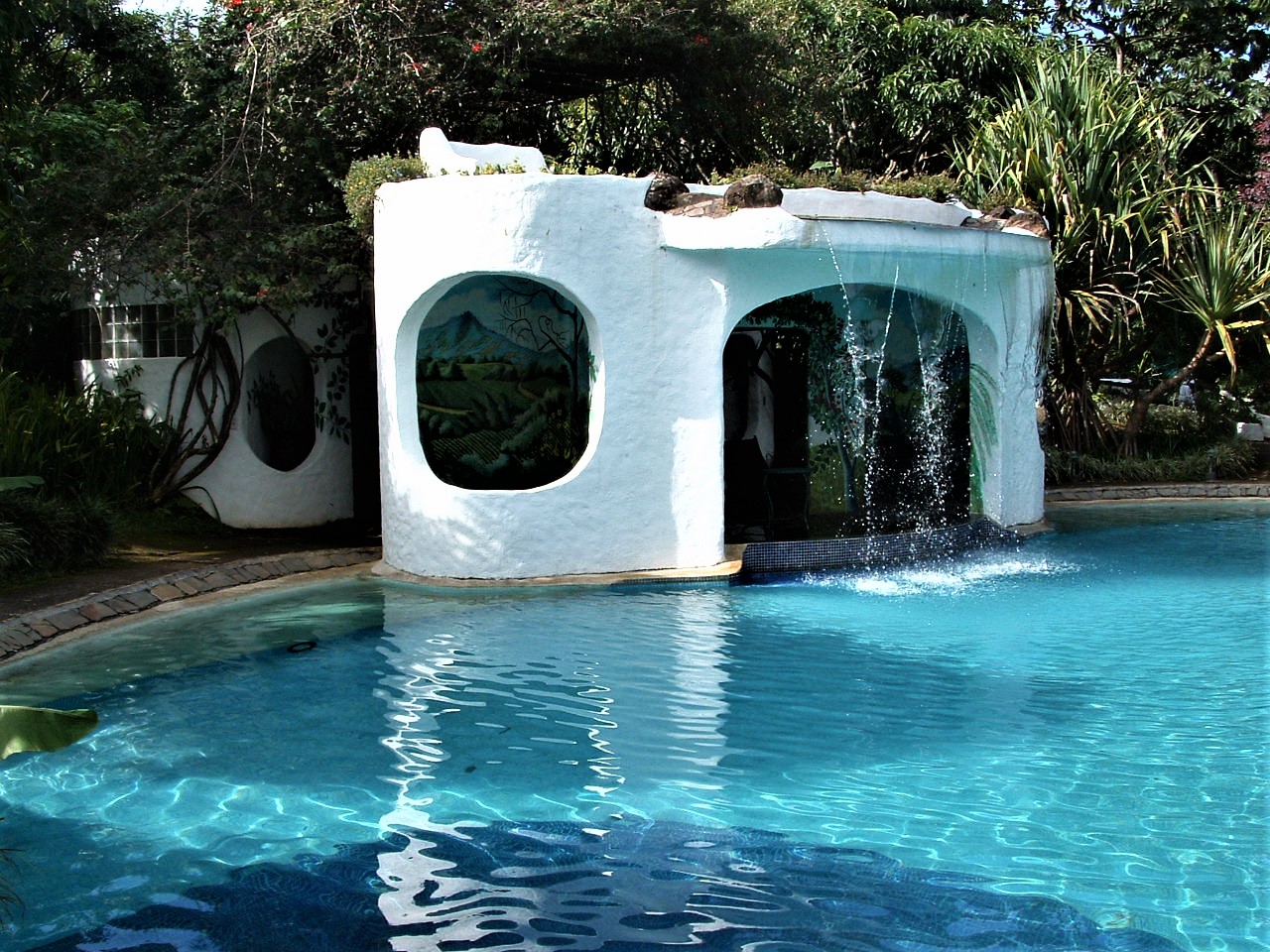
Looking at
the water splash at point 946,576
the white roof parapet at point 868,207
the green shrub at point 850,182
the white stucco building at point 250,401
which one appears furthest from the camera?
the white stucco building at point 250,401

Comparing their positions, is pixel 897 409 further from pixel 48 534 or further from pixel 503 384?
pixel 48 534

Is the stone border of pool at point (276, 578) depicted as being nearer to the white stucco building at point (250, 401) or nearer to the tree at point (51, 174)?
the white stucco building at point (250, 401)

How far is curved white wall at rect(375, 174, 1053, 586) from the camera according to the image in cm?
1089

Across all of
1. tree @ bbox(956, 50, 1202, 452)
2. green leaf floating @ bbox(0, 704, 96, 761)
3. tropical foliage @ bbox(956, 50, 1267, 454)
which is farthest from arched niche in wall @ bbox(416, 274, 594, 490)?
green leaf floating @ bbox(0, 704, 96, 761)

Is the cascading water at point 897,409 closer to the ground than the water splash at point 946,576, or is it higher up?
higher up

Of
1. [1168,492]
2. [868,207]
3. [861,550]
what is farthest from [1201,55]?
[861,550]

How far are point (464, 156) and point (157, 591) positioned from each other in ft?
15.8

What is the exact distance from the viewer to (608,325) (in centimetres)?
1105

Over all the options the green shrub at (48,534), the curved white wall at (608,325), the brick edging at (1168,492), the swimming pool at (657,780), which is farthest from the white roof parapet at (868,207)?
the green shrub at (48,534)

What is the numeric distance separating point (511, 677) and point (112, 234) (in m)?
7.25

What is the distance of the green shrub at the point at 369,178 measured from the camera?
37.5ft

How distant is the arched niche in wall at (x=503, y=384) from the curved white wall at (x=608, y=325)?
0.44 m

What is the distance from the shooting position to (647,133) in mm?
17625

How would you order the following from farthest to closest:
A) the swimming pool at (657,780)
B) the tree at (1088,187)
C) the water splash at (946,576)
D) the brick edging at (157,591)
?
1. the tree at (1088,187)
2. the water splash at (946,576)
3. the brick edging at (157,591)
4. the swimming pool at (657,780)
